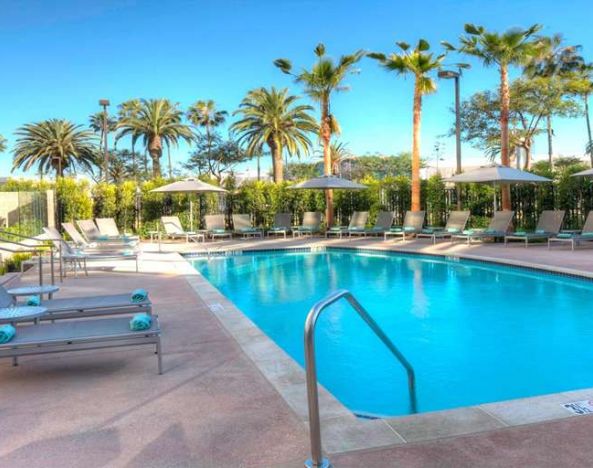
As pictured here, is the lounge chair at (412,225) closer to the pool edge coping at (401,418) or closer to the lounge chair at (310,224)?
the lounge chair at (310,224)

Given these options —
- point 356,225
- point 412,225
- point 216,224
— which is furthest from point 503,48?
point 216,224

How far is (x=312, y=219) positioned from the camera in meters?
19.5

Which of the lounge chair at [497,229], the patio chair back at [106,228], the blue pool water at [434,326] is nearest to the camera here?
the blue pool water at [434,326]

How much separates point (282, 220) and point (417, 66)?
6.98 metres

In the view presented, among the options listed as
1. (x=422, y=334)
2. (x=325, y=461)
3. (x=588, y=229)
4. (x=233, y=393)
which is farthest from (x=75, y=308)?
(x=588, y=229)

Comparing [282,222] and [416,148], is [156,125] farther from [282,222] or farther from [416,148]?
[416,148]

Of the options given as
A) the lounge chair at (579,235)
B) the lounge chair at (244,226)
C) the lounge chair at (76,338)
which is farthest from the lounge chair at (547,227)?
the lounge chair at (76,338)

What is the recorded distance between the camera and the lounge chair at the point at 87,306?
5328 mm

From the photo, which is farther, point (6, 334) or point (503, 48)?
point (503, 48)

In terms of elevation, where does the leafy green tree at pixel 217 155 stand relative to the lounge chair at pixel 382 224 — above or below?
above

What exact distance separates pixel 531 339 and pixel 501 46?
11.5 metres

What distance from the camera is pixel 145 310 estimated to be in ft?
18.7

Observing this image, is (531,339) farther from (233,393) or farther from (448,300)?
(233,393)

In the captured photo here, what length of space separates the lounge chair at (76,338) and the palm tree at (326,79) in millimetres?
15722
